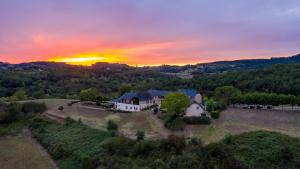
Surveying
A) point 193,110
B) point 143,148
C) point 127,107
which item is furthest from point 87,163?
point 127,107

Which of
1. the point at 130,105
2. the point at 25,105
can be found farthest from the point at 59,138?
the point at 25,105

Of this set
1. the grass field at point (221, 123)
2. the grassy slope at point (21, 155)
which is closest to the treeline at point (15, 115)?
the grassy slope at point (21, 155)

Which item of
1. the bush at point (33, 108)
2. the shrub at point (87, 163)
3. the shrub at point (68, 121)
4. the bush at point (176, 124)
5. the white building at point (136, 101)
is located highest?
the white building at point (136, 101)

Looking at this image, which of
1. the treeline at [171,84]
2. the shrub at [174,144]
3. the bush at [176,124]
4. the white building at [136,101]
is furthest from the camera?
the treeline at [171,84]

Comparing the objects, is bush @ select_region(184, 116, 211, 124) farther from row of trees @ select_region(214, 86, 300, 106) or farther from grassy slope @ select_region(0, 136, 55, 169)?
grassy slope @ select_region(0, 136, 55, 169)

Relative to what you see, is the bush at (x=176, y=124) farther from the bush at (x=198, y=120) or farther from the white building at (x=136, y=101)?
the white building at (x=136, y=101)

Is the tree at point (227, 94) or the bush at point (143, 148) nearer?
the bush at point (143, 148)
